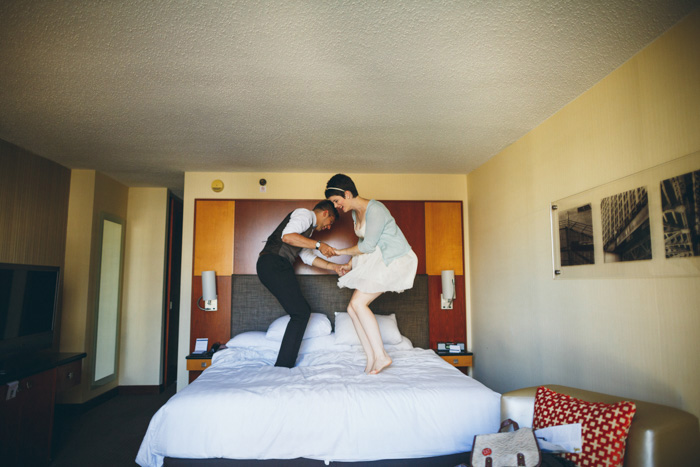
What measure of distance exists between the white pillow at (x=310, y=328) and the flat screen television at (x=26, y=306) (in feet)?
6.26

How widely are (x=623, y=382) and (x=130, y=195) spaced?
576 cm

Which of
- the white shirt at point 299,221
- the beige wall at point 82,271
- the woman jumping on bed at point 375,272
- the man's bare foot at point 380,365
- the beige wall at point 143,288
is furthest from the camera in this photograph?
the beige wall at point 143,288

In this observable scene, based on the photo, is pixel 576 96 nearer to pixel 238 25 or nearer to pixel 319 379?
pixel 238 25

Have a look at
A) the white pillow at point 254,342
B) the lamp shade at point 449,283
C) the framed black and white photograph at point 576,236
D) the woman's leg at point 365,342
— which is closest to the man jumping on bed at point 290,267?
the woman's leg at point 365,342

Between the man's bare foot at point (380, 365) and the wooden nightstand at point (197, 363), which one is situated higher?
the man's bare foot at point (380, 365)

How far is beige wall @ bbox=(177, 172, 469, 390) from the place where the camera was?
475cm

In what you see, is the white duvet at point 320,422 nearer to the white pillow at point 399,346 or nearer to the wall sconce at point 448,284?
the white pillow at point 399,346

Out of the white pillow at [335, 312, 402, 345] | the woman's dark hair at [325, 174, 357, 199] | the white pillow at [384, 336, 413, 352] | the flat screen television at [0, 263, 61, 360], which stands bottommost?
the white pillow at [384, 336, 413, 352]

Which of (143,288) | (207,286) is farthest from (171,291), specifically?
(207,286)

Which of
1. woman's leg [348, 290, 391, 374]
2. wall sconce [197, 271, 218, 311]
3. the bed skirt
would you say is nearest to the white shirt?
woman's leg [348, 290, 391, 374]

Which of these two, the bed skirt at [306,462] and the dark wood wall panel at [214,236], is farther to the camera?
the dark wood wall panel at [214,236]

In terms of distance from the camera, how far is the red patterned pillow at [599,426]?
167cm

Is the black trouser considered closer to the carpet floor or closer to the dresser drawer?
the carpet floor

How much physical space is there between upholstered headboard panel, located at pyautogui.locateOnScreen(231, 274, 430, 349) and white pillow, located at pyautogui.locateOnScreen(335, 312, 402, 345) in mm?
357
